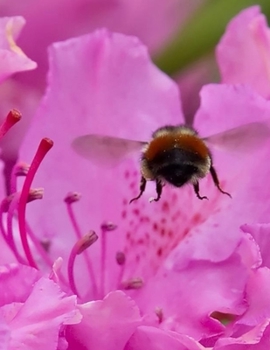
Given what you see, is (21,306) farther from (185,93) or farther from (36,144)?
(185,93)

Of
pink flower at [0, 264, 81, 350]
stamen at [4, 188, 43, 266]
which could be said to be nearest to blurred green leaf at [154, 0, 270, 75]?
stamen at [4, 188, 43, 266]

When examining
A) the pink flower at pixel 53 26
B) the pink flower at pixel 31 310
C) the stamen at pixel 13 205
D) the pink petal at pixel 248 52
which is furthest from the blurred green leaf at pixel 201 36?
the pink flower at pixel 31 310

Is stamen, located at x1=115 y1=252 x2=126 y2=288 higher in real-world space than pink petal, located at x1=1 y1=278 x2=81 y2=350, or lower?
lower

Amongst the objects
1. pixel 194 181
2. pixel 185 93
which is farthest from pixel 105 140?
pixel 185 93

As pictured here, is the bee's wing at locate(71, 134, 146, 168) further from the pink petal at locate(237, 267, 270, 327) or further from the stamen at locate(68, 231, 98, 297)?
the pink petal at locate(237, 267, 270, 327)

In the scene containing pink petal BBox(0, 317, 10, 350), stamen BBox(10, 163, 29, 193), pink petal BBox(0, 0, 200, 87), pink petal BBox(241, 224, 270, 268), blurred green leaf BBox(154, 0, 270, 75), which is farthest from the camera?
pink petal BBox(0, 0, 200, 87)

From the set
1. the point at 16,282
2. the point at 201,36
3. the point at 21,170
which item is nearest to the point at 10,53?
the point at 21,170

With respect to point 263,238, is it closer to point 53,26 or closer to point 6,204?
point 6,204

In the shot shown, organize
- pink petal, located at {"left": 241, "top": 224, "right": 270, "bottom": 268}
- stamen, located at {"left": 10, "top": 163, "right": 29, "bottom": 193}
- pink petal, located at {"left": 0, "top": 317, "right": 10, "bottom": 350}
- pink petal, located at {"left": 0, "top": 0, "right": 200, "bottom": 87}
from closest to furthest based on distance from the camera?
pink petal, located at {"left": 0, "top": 317, "right": 10, "bottom": 350} < pink petal, located at {"left": 241, "top": 224, "right": 270, "bottom": 268} < stamen, located at {"left": 10, "top": 163, "right": 29, "bottom": 193} < pink petal, located at {"left": 0, "top": 0, "right": 200, "bottom": 87}
